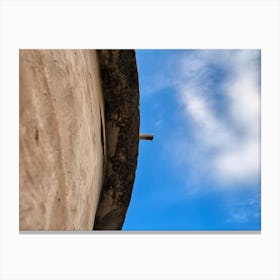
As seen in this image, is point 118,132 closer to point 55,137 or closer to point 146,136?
point 146,136

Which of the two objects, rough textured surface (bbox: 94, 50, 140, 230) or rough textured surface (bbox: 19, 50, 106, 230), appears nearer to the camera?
rough textured surface (bbox: 19, 50, 106, 230)

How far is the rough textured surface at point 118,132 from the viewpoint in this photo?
11.6 feet

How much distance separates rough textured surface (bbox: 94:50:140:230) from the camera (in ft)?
11.6

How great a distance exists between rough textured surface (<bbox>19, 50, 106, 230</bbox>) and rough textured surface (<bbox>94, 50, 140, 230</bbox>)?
559 millimetres

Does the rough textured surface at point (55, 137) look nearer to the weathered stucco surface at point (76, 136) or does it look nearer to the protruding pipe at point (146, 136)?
the weathered stucco surface at point (76, 136)

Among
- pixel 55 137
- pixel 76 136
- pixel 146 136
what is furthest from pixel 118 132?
pixel 55 137

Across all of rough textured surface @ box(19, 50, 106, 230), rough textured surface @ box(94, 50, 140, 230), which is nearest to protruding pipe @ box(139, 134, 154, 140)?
rough textured surface @ box(94, 50, 140, 230)

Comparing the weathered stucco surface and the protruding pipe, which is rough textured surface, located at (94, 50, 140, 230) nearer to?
the weathered stucco surface
